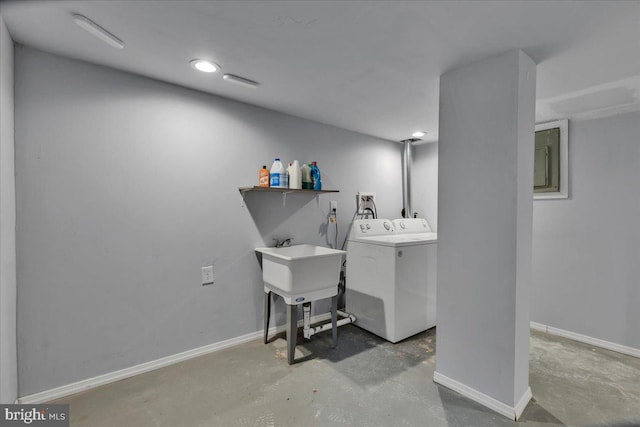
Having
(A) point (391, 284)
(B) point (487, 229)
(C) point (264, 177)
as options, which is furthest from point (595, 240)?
(C) point (264, 177)

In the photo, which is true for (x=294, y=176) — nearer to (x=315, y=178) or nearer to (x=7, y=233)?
(x=315, y=178)

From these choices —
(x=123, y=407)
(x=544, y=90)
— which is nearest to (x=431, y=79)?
(x=544, y=90)

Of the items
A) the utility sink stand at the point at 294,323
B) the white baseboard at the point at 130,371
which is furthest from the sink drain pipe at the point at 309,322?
the white baseboard at the point at 130,371

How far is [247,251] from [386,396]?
1456 mm

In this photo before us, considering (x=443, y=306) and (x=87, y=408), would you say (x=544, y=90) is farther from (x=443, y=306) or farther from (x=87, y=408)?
(x=87, y=408)

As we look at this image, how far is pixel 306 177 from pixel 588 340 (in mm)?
2753

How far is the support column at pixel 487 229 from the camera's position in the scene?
61.7 inches

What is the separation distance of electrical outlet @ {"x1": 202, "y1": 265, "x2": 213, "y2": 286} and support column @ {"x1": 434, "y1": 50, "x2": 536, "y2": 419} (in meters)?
1.66

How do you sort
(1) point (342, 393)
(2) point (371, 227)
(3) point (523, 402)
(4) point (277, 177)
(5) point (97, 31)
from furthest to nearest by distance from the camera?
(2) point (371, 227)
(4) point (277, 177)
(1) point (342, 393)
(3) point (523, 402)
(5) point (97, 31)

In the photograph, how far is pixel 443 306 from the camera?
1.87 m

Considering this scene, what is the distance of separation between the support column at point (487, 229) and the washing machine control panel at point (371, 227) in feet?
3.66

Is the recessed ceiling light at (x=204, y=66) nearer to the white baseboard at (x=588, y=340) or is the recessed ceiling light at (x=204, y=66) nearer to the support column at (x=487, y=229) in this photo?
the support column at (x=487, y=229)

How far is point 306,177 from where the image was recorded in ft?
8.48

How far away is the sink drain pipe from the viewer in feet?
7.68
